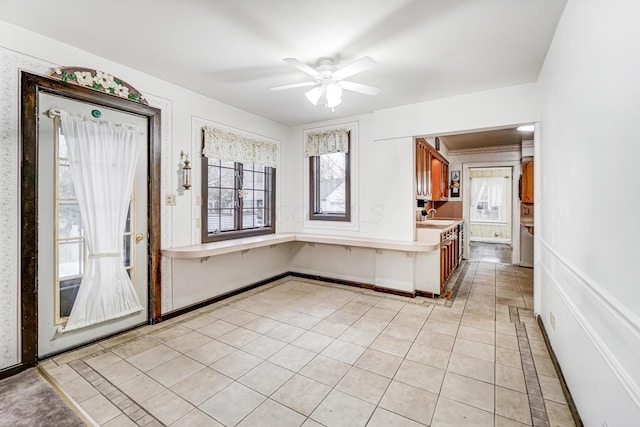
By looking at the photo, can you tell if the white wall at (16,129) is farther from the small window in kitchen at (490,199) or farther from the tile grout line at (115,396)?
the small window in kitchen at (490,199)

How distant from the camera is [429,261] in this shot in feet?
12.9

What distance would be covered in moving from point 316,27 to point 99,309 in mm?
2971

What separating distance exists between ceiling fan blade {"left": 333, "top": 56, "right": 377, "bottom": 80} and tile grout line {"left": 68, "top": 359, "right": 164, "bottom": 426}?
266 centimetres

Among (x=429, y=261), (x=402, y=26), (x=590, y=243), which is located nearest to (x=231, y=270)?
(x=429, y=261)

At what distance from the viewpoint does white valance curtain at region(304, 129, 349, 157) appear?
4386 mm

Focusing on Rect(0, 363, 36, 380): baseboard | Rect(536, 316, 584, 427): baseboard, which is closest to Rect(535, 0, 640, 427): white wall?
Rect(536, 316, 584, 427): baseboard

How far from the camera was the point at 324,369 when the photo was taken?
2.24m

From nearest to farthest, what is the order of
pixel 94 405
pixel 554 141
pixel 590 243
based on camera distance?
pixel 590 243
pixel 94 405
pixel 554 141

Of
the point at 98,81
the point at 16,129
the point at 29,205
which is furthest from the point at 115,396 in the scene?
the point at 98,81

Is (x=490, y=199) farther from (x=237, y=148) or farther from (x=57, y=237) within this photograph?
(x=57, y=237)

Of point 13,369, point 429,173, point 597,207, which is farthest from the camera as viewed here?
point 429,173

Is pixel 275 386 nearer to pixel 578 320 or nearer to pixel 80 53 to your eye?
pixel 578 320

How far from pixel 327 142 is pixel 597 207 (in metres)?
3.52

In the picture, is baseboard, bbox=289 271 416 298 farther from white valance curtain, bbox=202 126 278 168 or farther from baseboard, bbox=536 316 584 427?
white valance curtain, bbox=202 126 278 168
